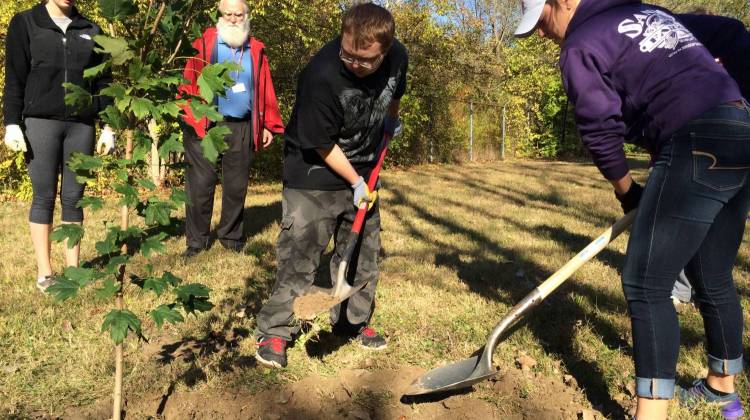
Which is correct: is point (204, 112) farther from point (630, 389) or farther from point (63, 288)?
point (630, 389)

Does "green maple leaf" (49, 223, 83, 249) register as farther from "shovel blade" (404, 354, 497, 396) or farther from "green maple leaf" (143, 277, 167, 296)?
"shovel blade" (404, 354, 497, 396)

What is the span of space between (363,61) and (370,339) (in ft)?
5.15

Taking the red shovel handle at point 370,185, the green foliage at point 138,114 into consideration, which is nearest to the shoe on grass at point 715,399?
the red shovel handle at point 370,185

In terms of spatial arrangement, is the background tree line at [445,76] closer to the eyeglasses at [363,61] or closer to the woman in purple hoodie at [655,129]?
the eyeglasses at [363,61]

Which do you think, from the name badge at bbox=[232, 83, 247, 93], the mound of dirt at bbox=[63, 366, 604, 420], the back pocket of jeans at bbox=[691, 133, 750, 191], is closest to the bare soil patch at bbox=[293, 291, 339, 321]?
the mound of dirt at bbox=[63, 366, 604, 420]

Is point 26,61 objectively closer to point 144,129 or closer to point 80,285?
point 144,129

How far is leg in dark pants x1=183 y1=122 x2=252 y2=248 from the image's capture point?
188 inches

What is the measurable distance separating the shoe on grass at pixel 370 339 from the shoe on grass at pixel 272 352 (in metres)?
0.53

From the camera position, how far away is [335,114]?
253 cm

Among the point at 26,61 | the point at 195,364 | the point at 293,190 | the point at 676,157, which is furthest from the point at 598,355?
the point at 26,61

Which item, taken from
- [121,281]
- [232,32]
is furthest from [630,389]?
[232,32]

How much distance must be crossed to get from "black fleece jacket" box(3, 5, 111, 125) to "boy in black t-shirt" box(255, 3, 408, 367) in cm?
156

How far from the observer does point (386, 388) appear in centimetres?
270

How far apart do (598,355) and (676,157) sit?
4.96 ft
